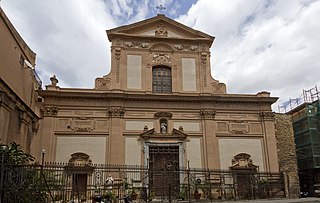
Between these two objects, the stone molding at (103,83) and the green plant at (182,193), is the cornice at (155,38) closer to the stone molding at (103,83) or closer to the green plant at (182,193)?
the stone molding at (103,83)

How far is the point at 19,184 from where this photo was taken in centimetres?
1104

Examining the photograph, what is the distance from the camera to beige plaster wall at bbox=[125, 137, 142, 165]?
2027cm

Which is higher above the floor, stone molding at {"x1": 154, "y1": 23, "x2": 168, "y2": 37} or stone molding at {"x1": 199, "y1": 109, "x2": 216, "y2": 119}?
stone molding at {"x1": 154, "y1": 23, "x2": 168, "y2": 37}

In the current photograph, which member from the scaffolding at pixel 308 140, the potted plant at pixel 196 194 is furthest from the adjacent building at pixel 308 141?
the potted plant at pixel 196 194

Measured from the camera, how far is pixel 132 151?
67.2 ft

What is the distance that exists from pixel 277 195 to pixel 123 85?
12.2 meters

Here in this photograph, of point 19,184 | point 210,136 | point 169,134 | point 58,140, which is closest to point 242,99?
point 210,136

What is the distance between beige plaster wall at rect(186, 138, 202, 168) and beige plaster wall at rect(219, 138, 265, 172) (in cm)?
152

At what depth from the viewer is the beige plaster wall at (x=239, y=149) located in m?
21.2

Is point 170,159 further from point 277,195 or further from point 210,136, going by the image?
point 277,195

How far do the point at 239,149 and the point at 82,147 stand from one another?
1048 cm

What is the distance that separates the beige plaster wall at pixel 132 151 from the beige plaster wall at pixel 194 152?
327cm

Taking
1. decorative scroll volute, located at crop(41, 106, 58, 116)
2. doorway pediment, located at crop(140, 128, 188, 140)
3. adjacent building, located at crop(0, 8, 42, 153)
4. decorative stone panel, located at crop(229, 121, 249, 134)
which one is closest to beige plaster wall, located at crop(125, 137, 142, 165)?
doorway pediment, located at crop(140, 128, 188, 140)

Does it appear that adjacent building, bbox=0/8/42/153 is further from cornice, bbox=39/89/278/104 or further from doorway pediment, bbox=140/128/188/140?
doorway pediment, bbox=140/128/188/140
